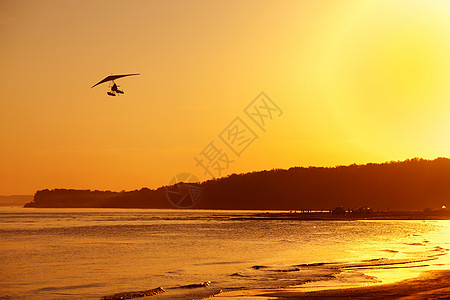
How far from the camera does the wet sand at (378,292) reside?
2605cm

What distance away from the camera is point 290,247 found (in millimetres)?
60719

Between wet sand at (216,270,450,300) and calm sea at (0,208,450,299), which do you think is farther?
calm sea at (0,208,450,299)

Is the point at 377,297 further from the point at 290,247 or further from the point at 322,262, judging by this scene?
the point at 290,247

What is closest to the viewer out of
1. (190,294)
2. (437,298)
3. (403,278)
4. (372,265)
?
(437,298)

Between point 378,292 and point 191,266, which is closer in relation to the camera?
point 378,292

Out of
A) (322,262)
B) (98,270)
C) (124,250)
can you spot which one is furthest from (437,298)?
(124,250)

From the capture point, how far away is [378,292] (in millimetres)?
27234

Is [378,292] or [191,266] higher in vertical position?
[191,266]

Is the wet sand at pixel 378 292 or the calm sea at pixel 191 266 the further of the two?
the calm sea at pixel 191 266

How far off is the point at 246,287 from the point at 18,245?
143 ft

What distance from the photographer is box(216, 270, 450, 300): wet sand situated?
26047mm

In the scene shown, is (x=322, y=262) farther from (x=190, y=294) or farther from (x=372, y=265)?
(x=190, y=294)

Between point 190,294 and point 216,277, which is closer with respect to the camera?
point 190,294

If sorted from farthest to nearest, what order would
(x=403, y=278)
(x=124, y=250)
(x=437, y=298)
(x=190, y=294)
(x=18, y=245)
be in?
1. (x=18, y=245)
2. (x=124, y=250)
3. (x=403, y=278)
4. (x=190, y=294)
5. (x=437, y=298)
